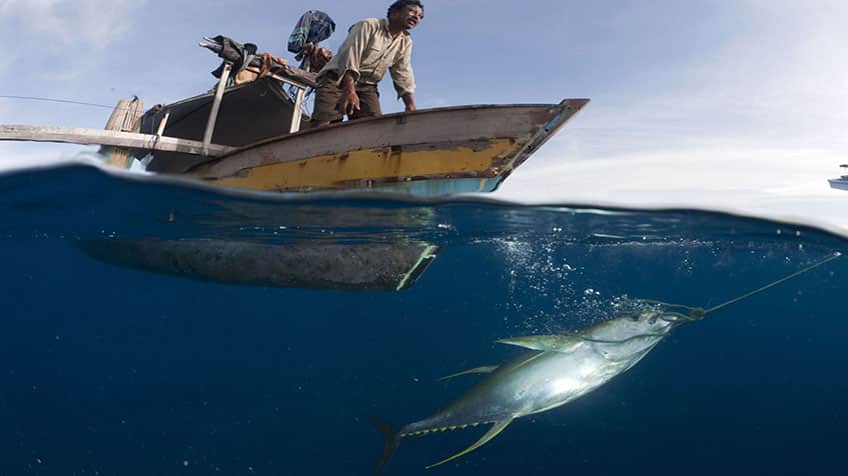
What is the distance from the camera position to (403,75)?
7.29 meters

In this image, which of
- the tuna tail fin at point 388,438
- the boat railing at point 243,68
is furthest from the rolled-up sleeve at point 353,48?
the tuna tail fin at point 388,438

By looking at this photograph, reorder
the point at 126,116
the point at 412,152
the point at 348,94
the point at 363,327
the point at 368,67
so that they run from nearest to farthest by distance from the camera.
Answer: the point at 412,152
the point at 348,94
the point at 368,67
the point at 126,116
the point at 363,327

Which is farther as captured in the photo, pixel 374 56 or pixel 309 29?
pixel 309 29

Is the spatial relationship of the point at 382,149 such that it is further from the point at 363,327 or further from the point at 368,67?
the point at 363,327

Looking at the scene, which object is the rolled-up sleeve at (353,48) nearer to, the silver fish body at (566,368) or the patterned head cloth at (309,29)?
the silver fish body at (566,368)

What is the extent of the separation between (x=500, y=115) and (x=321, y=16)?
672cm

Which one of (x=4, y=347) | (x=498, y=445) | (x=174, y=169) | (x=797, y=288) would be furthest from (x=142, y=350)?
(x=797, y=288)

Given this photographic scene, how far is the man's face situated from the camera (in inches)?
252

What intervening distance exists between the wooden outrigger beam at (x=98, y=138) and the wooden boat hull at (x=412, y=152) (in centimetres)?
92

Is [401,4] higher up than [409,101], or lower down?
higher up

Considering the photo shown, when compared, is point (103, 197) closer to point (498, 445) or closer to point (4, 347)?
point (498, 445)

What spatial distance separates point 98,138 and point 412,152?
4.64 metres

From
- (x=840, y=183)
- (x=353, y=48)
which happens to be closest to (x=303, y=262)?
(x=353, y=48)

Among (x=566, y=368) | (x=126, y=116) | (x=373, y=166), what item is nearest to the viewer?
(x=566, y=368)
